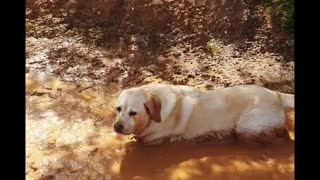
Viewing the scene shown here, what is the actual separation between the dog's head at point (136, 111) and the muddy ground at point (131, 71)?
24 cm

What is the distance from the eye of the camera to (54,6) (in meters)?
7.62

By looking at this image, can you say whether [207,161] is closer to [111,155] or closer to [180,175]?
[180,175]

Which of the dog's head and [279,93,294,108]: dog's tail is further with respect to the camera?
[279,93,294,108]: dog's tail

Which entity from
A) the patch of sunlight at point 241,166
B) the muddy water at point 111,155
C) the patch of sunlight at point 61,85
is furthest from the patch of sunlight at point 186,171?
the patch of sunlight at point 61,85

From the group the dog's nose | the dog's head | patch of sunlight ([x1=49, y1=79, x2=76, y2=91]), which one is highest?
patch of sunlight ([x1=49, y1=79, x2=76, y2=91])

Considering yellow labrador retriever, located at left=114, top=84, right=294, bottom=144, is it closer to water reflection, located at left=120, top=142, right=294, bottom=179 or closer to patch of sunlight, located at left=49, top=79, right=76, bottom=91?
water reflection, located at left=120, top=142, right=294, bottom=179

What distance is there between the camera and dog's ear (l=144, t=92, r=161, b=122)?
464 centimetres

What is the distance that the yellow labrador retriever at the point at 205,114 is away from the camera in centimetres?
463

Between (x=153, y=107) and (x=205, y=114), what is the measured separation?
48cm

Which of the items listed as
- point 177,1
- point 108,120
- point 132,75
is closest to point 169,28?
point 177,1

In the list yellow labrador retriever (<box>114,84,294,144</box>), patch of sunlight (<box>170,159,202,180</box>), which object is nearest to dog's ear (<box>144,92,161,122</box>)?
yellow labrador retriever (<box>114,84,294,144</box>)

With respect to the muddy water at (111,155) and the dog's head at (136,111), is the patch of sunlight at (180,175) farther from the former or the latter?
the dog's head at (136,111)
